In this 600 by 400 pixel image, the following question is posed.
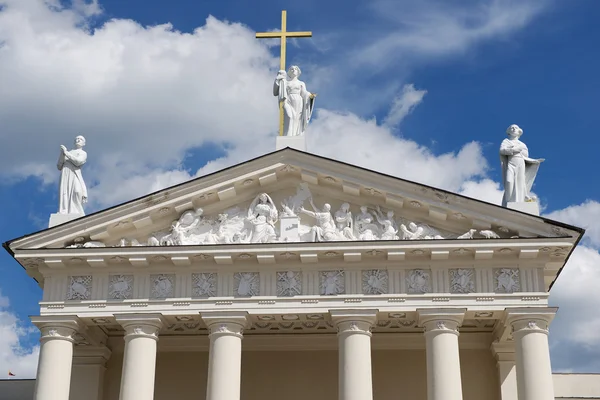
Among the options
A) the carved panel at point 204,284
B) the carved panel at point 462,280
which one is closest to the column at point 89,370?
the carved panel at point 204,284

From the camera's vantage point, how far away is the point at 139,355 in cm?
2503

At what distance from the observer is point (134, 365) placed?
24875 millimetres

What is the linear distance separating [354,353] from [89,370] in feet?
27.1

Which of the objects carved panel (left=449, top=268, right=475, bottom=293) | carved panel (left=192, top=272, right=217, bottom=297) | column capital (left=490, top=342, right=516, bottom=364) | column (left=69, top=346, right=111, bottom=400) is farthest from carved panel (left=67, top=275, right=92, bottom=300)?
column capital (left=490, top=342, right=516, bottom=364)

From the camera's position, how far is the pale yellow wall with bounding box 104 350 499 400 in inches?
1109

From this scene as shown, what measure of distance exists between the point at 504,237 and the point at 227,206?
288 inches

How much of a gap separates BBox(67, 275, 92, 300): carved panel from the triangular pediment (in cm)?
89

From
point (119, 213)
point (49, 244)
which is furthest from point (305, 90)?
point (49, 244)

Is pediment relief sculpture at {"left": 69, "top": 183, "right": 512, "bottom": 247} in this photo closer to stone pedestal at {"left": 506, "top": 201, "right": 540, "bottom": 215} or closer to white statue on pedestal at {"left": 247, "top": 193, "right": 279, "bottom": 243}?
white statue on pedestal at {"left": 247, "top": 193, "right": 279, "bottom": 243}

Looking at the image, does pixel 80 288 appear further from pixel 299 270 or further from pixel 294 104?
pixel 294 104

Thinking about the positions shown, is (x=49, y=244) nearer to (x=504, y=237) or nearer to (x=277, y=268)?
(x=277, y=268)

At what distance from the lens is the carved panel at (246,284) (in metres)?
25.5

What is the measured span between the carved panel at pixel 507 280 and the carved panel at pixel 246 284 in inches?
238

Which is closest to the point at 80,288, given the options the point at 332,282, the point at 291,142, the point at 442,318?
the point at 332,282
